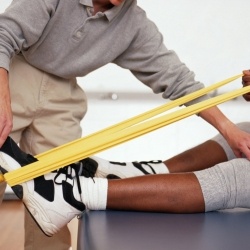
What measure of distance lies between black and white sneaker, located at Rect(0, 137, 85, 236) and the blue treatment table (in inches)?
2.2

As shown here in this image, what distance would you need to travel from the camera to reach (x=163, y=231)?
1.21m

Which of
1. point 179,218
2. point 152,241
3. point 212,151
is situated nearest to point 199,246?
point 152,241

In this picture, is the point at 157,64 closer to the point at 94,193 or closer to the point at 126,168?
the point at 126,168

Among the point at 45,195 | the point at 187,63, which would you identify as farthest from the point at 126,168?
the point at 187,63

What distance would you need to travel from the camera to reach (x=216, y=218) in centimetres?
134

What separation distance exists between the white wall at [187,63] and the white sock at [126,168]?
1.41 meters

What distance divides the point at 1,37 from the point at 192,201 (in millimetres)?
661

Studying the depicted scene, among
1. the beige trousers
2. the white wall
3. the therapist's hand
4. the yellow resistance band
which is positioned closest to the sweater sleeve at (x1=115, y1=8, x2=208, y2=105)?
the beige trousers

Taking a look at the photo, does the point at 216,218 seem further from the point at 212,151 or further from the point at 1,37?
the point at 1,37

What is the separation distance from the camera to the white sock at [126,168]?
1.61 m

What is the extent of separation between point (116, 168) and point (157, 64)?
40 cm

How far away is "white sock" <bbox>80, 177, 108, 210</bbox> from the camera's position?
52.6 inches

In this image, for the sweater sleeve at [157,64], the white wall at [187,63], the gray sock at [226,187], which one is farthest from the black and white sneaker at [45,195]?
the white wall at [187,63]

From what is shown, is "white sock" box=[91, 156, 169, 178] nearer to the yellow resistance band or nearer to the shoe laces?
the shoe laces
